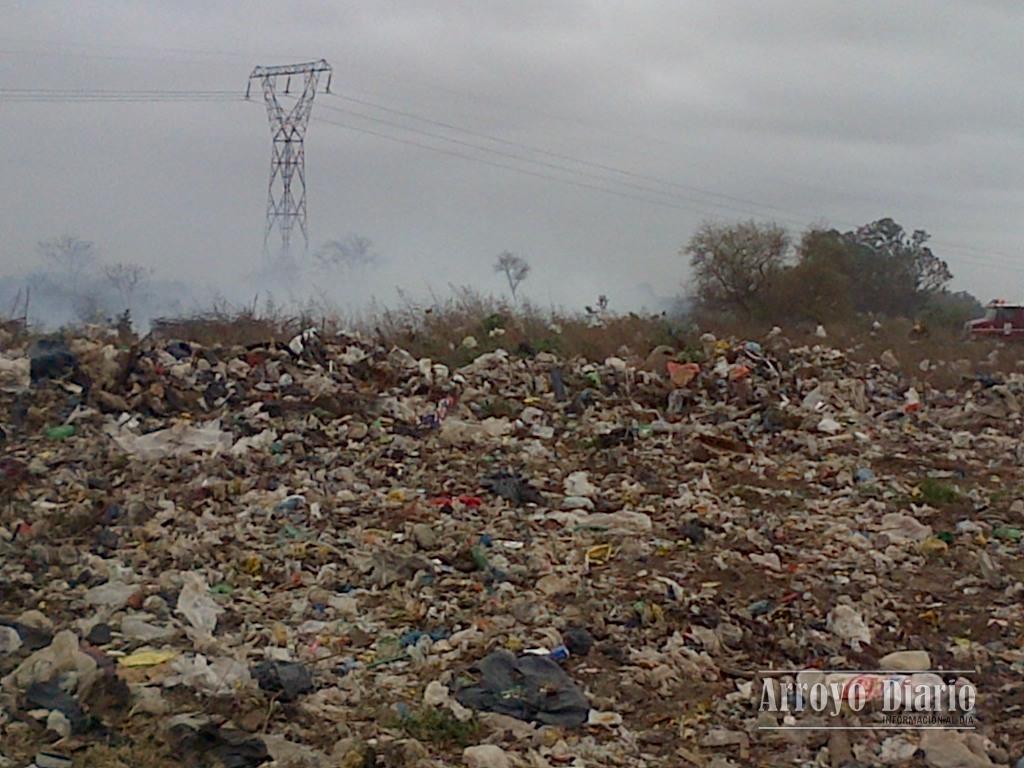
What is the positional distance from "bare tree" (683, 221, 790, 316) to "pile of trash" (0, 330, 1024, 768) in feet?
42.3

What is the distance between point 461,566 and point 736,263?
58.9 feet

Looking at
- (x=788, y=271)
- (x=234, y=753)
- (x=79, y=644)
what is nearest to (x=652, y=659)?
(x=234, y=753)

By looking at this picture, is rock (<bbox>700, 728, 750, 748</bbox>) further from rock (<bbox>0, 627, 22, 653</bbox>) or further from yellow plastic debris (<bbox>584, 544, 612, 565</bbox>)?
rock (<bbox>0, 627, 22, 653</bbox>)

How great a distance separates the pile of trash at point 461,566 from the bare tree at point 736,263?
1288cm

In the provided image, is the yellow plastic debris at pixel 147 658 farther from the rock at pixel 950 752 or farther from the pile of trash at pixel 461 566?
the rock at pixel 950 752

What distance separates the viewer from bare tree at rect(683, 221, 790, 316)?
21.2 m

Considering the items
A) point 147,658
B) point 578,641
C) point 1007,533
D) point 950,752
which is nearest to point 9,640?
point 147,658

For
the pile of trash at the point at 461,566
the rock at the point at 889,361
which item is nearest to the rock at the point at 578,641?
the pile of trash at the point at 461,566

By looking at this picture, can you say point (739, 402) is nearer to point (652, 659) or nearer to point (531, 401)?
point (531, 401)

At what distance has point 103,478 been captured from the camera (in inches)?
221

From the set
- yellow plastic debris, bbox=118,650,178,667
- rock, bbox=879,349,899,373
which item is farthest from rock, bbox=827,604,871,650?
rock, bbox=879,349,899,373

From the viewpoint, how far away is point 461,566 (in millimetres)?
4406

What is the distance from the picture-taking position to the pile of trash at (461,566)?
9.80 feet

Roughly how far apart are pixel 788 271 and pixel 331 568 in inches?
711
